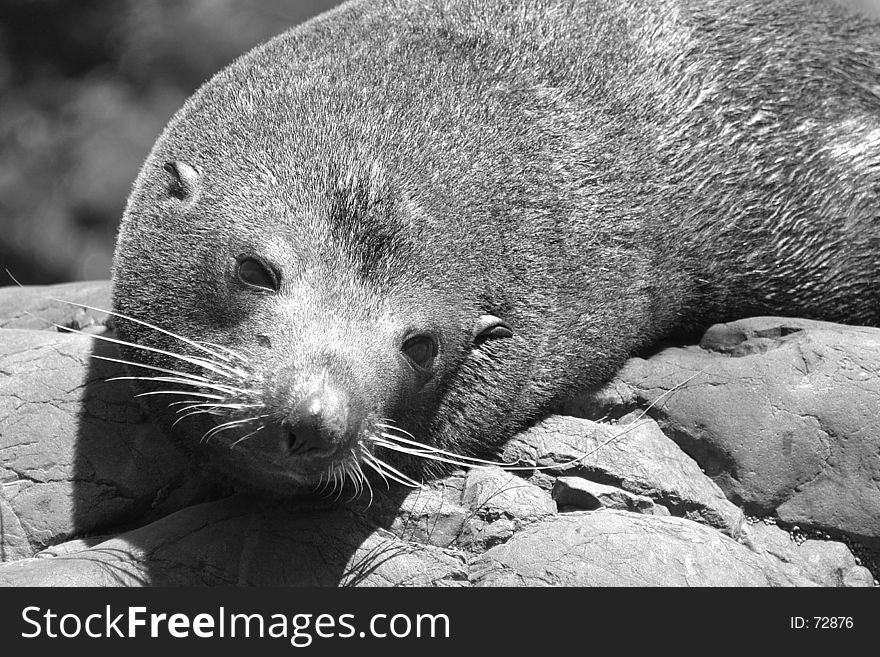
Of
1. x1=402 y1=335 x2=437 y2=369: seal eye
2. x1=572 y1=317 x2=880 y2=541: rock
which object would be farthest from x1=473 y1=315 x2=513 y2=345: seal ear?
x1=572 y1=317 x2=880 y2=541: rock

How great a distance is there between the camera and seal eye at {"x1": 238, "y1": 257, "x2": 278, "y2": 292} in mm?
4953

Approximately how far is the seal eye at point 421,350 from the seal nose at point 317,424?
2.33ft

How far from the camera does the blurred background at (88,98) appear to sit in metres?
12.1

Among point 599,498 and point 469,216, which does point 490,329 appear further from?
point 599,498

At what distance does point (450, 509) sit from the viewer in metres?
5.36

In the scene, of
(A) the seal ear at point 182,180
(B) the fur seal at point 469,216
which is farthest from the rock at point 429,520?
(A) the seal ear at point 182,180

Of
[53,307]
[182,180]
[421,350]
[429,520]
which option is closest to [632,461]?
[429,520]

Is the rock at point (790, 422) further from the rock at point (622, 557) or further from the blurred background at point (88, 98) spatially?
the blurred background at point (88, 98)

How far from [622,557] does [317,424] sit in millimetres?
1494

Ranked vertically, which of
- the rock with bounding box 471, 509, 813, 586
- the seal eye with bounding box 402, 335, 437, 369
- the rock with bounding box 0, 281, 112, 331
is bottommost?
the rock with bounding box 471, 509, 813, 586

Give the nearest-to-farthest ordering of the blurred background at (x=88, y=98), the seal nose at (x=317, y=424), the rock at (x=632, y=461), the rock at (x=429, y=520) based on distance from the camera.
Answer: the seal nose at (x=317, y=424) → the rock at (x=429, y=520) → the rock at (x=632, y=461) → the blurred background at (x=88, y=98)

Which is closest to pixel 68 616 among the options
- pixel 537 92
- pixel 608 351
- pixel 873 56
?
pixel 608 351

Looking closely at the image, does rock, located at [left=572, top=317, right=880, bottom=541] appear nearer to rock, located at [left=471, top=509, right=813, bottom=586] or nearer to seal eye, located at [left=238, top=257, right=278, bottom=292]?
rock, located at [left=471, top=509, right=813, bottom=586]

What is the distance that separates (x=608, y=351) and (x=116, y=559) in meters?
2.70
